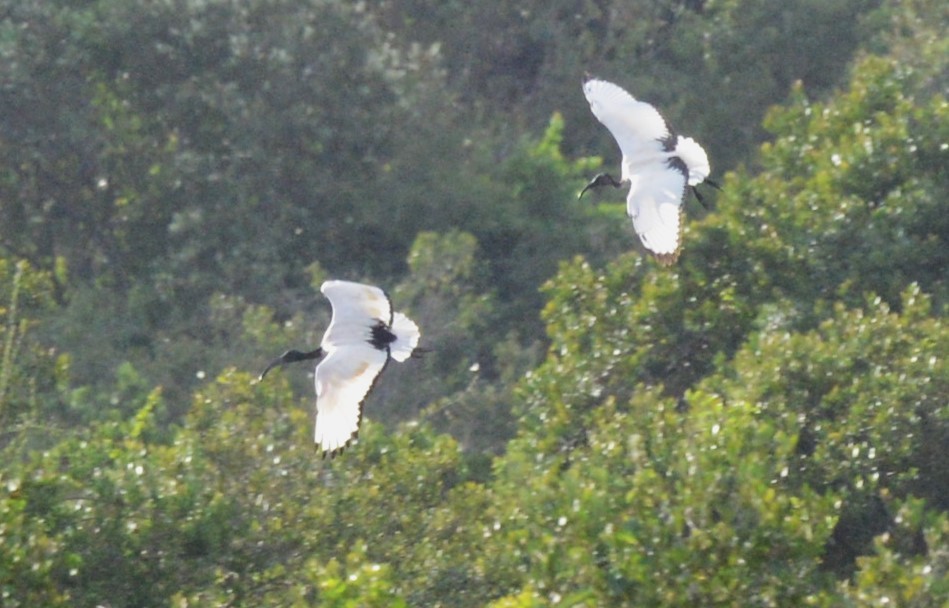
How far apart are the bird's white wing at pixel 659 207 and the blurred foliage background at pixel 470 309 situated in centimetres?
60

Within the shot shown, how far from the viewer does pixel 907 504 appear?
650cm

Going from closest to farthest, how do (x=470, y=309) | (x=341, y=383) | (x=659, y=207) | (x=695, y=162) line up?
(x=341, y=383), (x=659, y=207), (x=695, y=162), (x=470, y=309)

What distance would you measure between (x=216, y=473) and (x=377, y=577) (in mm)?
1821

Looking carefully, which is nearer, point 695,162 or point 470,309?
point 695,162

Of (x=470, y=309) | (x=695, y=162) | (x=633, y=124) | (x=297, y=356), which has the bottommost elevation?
(x=297, y=356)

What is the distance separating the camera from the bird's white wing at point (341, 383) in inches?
305

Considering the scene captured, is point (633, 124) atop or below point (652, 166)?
atop

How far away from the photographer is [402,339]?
7.84 metres

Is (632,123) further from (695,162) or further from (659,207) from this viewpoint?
(659,207)

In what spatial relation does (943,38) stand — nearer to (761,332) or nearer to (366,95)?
(366,95)

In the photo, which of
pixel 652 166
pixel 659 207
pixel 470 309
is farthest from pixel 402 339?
Answer: pixel 470 309

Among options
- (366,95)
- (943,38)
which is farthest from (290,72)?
(943,38)

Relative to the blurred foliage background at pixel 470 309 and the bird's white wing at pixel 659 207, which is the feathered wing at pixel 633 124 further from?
the blurred foliage background at pixel 470 309

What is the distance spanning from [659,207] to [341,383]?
4.99 ft
